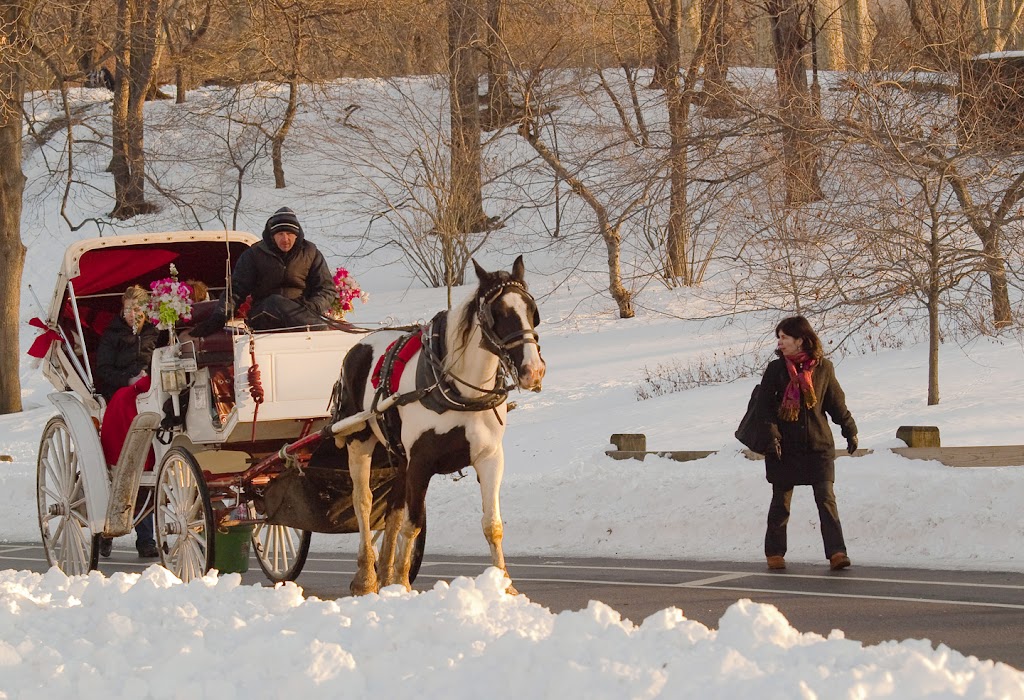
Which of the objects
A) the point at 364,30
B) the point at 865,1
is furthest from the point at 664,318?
the point at 865,1

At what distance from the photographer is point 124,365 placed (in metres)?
10.7

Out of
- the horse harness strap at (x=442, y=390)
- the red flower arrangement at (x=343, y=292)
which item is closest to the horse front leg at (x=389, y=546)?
the horse harness strap at (x=442, y=390)

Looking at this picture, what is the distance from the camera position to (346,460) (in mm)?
9367

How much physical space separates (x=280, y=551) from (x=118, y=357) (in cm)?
205

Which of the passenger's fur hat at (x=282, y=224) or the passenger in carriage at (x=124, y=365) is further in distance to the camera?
the passenger in carriage at (x=124, y=365)

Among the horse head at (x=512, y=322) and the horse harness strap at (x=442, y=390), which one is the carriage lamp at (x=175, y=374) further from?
the horse head at (x=512, y=322)

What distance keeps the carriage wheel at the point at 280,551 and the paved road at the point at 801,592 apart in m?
0.17

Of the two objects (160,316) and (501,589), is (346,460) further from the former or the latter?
(501,589)

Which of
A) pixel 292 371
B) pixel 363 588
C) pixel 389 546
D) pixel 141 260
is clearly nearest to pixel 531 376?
pixel 389 546

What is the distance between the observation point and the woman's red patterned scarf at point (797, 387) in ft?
31.7

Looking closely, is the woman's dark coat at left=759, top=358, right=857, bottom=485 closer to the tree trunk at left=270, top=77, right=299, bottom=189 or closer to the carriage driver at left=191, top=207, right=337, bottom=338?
the carriage driver at left=191, top=207, right=337, bottom=338

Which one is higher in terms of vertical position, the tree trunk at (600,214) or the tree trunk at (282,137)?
the tree trunk at (282,137)

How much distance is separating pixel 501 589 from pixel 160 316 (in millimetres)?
4612

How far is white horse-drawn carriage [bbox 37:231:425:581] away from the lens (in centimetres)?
895
